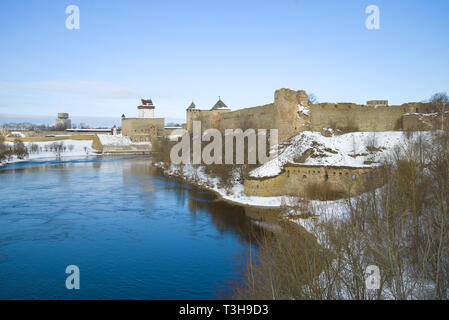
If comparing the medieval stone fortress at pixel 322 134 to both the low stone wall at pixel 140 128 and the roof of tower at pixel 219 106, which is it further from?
the low stone wall at pixel 140 128

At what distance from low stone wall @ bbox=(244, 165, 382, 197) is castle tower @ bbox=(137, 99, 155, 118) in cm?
5614

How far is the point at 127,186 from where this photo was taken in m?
22.2

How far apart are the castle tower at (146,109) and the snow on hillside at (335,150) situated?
179 feet

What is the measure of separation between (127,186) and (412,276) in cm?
1926

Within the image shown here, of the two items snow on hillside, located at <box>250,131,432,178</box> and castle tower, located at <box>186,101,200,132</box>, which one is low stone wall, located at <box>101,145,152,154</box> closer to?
castle tower, located at <box>186,101,200,132</box>

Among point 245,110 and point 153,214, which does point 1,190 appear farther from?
point 245,110

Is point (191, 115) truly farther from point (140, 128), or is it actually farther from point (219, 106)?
point (140, 128)

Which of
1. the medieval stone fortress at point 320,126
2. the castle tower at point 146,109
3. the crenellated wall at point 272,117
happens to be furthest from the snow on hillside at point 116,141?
the medieval stone fortress at point 320,126

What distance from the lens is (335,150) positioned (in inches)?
699

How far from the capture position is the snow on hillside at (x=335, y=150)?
56.1 feet

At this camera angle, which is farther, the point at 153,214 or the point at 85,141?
the point at 85,141

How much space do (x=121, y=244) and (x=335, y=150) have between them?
11.5 meters
